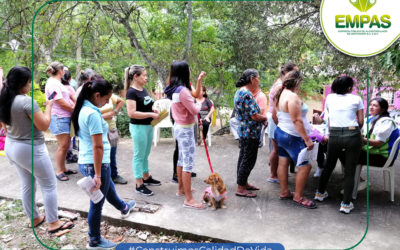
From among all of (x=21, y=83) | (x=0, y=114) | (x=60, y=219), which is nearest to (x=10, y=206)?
(x=60, y=219)

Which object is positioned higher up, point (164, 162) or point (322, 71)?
point (322, 71)

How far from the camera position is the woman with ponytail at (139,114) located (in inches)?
118

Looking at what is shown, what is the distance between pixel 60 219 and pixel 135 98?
1371 mm

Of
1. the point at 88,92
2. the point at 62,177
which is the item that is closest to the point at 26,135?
the point at 88,92

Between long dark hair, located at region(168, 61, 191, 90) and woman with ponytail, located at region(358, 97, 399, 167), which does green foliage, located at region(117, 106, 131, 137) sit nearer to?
long dark hair, located at region(168, 61, 191, 90)

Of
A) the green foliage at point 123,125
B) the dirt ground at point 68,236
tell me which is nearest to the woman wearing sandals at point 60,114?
the dirt ground at point 68,236

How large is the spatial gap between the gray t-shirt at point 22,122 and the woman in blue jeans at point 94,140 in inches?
16.5

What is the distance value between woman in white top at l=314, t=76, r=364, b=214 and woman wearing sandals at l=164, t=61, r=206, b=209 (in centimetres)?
127

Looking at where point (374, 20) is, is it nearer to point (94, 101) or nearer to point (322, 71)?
point (94, 101)

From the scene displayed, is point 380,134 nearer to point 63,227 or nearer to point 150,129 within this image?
point 150,129

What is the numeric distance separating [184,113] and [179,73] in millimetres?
384

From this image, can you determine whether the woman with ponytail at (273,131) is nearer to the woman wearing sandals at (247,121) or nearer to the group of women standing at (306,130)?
the group of women standing at (306,130)

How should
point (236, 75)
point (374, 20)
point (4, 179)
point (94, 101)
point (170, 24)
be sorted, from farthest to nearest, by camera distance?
point (236, 75), point (170, 24), point (4, 179), point (94, 101), point (374, 20)

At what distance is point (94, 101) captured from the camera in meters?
2.11
